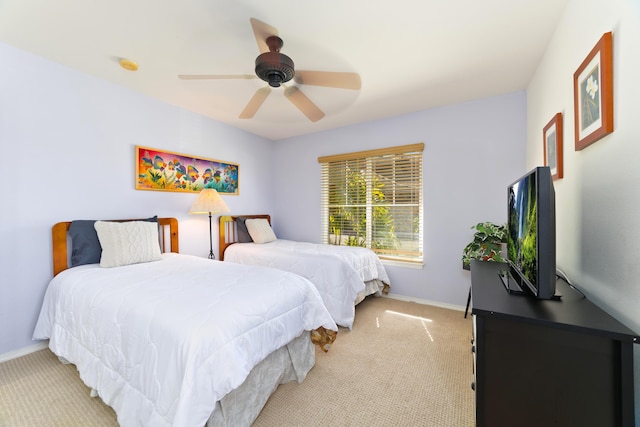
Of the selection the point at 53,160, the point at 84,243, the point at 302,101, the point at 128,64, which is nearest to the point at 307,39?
the point at 302,101

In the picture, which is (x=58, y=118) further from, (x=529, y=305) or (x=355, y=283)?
(x=529, y=305)

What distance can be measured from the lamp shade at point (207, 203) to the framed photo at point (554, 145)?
123 inches

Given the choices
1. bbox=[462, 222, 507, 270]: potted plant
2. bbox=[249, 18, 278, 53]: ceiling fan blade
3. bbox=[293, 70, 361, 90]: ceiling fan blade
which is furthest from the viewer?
bbox=[462, 222, 507, 270]: potted plant

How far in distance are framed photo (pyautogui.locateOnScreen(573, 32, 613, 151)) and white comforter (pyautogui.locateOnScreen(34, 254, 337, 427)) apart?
174cm

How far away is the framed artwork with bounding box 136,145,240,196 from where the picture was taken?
9.18 feet

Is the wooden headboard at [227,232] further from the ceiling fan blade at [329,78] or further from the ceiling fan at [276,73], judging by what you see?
the ceiling fan blade at [329,78]

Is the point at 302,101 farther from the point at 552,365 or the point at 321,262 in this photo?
the point at 552,365

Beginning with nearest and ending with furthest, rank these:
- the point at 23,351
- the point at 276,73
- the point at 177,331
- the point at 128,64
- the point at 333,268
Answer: the point at 177,331
the point at 276,73
the point at 23,351
the point at 128,64
the point at 333,268

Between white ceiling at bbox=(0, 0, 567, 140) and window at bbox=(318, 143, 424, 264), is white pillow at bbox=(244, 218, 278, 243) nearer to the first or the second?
window at bbox=(318, 143, 424, 264)

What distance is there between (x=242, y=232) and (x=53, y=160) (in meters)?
2.07

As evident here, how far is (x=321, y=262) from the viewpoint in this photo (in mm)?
2729

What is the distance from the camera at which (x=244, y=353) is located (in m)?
1.26

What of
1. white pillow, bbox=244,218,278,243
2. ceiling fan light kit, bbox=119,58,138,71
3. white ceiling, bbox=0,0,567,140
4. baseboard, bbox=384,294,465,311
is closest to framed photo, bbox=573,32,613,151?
white ceiling, bbox=0,0,567,140

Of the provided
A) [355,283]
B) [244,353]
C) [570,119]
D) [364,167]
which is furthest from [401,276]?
[244,353]
